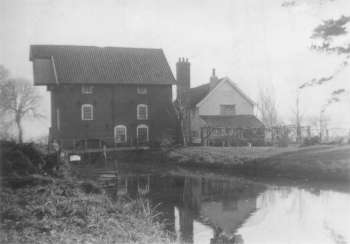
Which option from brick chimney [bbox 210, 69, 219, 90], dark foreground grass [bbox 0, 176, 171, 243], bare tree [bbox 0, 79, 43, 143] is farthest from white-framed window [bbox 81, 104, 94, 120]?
dark foreground grass [bbox 0, 176, 171, 243]

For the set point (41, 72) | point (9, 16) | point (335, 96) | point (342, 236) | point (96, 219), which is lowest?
point (342, 236)

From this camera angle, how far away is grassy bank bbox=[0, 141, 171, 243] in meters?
7.48

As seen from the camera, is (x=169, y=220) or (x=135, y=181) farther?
(x=135, y=181)

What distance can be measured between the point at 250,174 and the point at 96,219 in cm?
1374

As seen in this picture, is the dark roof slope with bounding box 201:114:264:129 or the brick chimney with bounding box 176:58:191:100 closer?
the dark roof slope with bounding box 201:114:264:129

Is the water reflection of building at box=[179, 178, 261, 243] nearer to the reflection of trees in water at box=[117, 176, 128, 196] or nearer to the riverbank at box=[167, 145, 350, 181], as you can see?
the reflection of trees in water at box=[117, 176, 128, 196]

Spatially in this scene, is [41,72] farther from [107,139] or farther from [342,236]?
[342,236]

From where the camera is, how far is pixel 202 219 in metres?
12.0

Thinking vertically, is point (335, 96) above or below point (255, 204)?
above

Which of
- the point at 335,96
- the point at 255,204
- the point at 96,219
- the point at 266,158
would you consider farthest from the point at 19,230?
the point at 266,158

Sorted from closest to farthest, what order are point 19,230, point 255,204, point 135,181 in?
point 19,230 < point 255,204 < point 135,181

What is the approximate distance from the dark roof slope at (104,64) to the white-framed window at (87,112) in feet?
7.06

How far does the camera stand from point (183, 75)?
129 feet

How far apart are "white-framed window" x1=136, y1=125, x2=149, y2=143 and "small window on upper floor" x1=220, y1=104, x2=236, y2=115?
8.28 m
